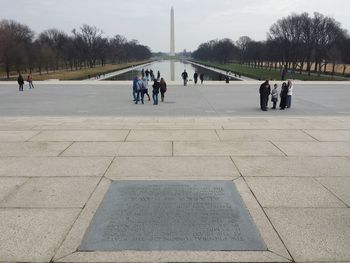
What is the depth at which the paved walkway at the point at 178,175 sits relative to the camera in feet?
12.4

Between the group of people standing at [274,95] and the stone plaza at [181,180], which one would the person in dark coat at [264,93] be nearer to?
the group of people standing at [274,95]

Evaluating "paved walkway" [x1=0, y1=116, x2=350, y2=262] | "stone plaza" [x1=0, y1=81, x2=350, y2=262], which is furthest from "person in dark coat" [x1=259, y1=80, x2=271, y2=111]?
"paved walkway" [x1=0, y1=116, x2=350, y2=262]

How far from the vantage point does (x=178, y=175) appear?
604 centimetres

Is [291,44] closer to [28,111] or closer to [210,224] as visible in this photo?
[28,111]

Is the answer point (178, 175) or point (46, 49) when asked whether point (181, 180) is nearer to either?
point (178, 175)

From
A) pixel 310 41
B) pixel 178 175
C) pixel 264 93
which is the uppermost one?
pixel 310 41

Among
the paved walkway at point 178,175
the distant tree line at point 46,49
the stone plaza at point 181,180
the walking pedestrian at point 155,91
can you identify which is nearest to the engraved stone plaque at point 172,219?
the stone plaza at point 181,180

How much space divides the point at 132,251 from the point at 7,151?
5316 mm

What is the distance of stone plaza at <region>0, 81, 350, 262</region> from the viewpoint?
12.3 feet

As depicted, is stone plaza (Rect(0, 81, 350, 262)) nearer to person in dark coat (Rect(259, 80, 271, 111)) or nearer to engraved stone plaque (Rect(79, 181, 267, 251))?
engraved stone plaque (Rect(79, 181, 267, 251))

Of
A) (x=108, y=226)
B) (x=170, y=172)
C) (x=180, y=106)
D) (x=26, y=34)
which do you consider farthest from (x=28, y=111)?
(x=26, y=34)

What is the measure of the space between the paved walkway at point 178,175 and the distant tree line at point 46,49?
5407 cm

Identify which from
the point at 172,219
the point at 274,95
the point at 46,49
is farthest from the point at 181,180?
the point at 46,49

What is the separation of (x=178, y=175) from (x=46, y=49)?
76100 millimetres
